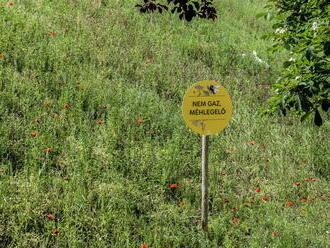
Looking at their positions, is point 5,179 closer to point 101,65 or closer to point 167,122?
point 167,122

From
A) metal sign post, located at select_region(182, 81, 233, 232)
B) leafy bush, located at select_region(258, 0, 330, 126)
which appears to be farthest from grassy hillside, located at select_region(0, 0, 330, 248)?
leafy bush, located at select_region(258, 0, 330, 126)

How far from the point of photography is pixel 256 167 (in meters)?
6.41

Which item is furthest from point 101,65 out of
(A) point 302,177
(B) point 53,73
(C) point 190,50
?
(A) point 302,177

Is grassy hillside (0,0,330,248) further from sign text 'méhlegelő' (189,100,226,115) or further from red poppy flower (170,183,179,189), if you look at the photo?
sign text 'méhlegelő' (189,100,226,115)

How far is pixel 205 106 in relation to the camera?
4.66m

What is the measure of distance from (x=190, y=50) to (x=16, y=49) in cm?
442

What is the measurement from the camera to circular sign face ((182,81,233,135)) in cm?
461

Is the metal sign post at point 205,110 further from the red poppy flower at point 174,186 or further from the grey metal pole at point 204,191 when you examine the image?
the red poppy flower at point 174,186

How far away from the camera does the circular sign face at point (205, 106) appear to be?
4.61 meters

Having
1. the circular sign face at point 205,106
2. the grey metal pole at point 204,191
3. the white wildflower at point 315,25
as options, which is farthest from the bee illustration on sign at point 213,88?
the white wildflower at point 315,25

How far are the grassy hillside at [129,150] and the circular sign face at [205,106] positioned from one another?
3.30ft

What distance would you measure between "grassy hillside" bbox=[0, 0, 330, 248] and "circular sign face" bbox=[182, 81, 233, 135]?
101cm

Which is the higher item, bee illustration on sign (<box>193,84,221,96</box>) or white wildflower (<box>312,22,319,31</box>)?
white wildflower (<box>312,22,319,31</box>)

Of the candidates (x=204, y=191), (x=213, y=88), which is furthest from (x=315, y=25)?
(x=204, y=191)
